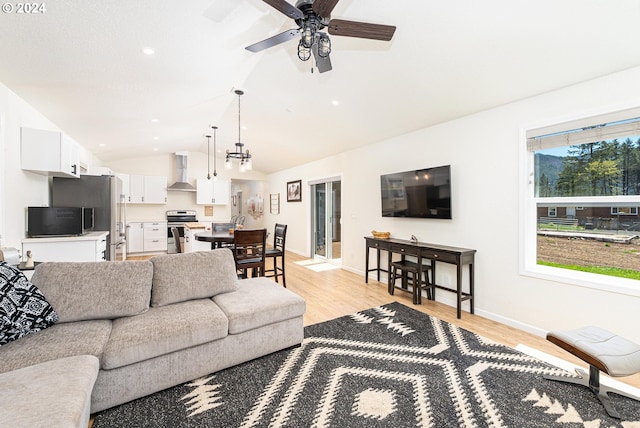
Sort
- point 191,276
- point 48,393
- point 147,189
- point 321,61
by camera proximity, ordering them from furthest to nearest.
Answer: point 147,189 < point 191,276 < point 321,61 < point 48,393

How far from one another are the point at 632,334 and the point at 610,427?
1.18 m

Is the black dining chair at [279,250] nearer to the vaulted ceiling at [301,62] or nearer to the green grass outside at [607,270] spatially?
the vaulted ceiling at [301,62]

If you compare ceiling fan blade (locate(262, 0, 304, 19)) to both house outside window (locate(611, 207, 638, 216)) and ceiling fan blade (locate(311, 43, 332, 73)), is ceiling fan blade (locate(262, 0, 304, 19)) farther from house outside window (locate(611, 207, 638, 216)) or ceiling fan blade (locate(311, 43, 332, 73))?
house outside window (locate(611, 207, 638, 216))

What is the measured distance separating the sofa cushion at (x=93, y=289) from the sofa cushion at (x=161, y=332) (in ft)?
0.40

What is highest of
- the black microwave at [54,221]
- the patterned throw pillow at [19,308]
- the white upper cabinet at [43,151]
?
the white upper cabinet at [43,151]

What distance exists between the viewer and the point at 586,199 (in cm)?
274

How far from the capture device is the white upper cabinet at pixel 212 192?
7930mm

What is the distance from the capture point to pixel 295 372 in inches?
86.4

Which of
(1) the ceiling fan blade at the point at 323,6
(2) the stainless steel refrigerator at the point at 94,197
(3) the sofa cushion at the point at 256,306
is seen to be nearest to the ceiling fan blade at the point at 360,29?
(1) the ceiling fan blade at the point at 323,6

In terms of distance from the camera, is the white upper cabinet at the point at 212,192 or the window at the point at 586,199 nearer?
the window at the point at 586,199

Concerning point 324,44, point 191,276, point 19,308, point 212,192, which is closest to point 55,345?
point 19,308

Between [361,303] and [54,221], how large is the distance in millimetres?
3877

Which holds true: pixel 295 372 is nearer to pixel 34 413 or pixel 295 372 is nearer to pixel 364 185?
pixel 34 413

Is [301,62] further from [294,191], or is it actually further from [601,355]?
[294,191]
